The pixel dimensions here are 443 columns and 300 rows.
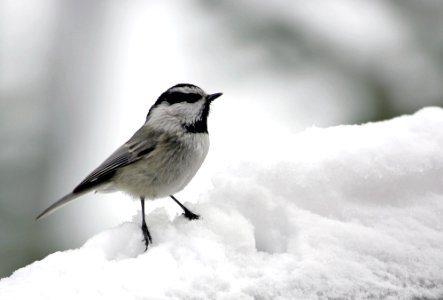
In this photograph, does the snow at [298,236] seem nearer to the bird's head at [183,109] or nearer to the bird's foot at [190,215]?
the bird's foot at [190,215]

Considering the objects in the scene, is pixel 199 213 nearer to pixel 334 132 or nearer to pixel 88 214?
pixel 334 132

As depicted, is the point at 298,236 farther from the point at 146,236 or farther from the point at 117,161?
the point at 117,161

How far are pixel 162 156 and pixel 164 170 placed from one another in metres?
0.05

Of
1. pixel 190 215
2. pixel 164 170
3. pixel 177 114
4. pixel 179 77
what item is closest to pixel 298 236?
pixel 190 215

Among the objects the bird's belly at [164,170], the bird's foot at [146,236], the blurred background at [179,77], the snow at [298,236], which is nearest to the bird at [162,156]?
the bird's belly at [164,170]

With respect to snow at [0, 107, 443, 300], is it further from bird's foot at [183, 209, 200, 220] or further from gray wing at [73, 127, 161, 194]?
gray wing at [73, 127, 161, 194]

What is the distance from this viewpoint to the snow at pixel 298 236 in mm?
1554

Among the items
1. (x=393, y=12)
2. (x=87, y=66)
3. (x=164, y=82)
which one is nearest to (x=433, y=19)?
(x=393, y=12)

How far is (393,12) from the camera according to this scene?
183 inches

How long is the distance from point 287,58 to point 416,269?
8.97ft

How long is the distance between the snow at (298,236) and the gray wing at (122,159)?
399 millimetres

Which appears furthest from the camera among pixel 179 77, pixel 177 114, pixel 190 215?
pixel 179 77

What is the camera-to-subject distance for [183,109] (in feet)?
8.40

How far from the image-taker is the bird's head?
2.54 m
